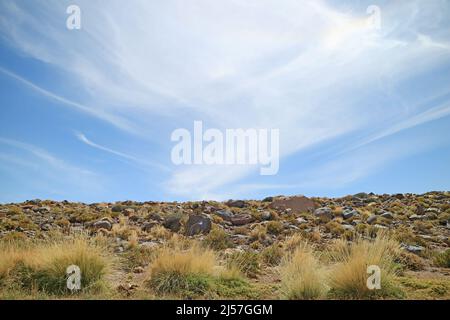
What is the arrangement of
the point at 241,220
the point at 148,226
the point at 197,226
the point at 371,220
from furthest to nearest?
the point at 241,220 < the point at 371,220 < the point at 148,226 < the point at 197,226

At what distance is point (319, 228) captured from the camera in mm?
21656

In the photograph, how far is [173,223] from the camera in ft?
72.9

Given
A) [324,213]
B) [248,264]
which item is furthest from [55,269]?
[324,213]

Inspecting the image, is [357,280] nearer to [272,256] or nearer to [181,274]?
[181,274]

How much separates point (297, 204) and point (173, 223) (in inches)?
462

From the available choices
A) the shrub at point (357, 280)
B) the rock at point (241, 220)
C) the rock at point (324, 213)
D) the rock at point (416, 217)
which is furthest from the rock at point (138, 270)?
the rock at point (416, 217)

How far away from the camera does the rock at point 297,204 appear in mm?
30312

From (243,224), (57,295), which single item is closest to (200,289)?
(57,295)

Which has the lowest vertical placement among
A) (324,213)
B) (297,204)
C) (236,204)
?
(324,213)

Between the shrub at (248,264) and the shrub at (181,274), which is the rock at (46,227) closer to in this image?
the shrub at (248,264)

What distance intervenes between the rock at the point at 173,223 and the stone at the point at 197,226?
0.70 metres

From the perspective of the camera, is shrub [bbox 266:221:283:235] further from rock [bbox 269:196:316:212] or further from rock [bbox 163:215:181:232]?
rock [bbox 269:196:316:212]
